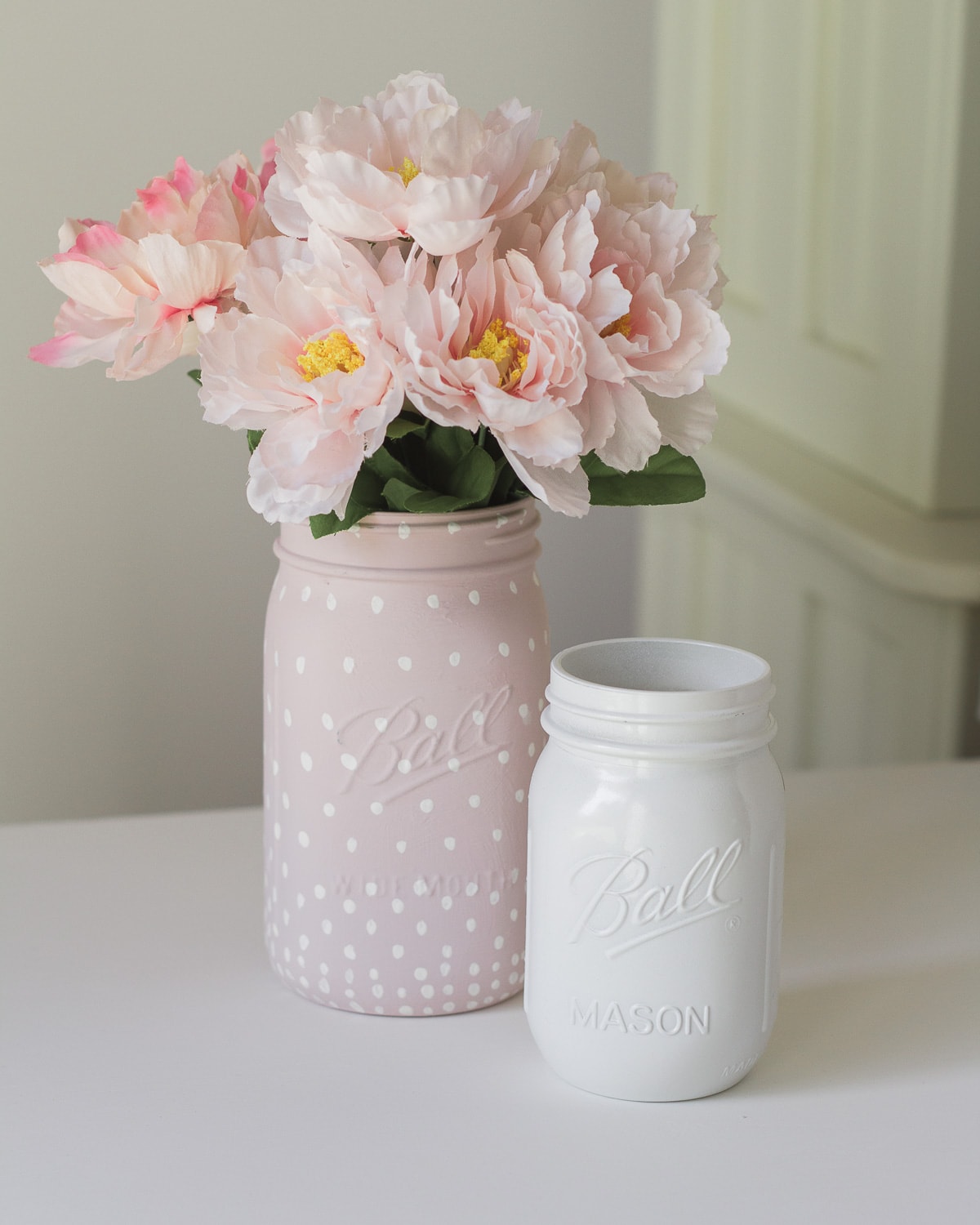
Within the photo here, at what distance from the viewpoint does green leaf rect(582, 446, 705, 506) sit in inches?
25.3

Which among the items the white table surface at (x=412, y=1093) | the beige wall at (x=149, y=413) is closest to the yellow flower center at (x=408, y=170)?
the white table surface at (x=412, y=1093)

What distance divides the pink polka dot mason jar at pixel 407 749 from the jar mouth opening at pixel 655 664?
0.04 meters

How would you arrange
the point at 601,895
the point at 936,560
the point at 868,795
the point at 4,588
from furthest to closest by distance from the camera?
1. the point at 4,588
2. the point at 936,560
3. the point at 868,795
4. the point at 601,895

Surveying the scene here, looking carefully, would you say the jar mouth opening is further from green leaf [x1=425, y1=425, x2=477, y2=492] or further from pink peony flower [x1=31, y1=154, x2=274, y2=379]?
pink peony flower [x1=31, y1=154, x2=274, y2=379]

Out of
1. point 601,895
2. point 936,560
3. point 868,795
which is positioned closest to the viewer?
point 601,895

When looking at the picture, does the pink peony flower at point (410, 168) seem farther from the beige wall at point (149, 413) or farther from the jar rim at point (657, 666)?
the beige wall at point (149, 413)

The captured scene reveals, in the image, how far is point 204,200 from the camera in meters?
0.62

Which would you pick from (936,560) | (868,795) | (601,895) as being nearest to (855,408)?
(936,560)

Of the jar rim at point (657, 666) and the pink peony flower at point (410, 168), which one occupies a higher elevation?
the pink peony flower at point (410, 168)

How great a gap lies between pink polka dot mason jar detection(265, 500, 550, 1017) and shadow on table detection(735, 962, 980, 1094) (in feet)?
0.42

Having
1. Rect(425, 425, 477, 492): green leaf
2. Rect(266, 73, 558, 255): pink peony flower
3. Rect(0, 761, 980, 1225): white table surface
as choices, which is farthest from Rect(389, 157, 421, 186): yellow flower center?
Rect(0, 761, 980, 1225): white table surface

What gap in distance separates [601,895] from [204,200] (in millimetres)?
330

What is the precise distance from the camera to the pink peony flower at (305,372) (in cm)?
55

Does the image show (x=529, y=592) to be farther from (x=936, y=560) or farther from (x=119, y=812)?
(x=119, y=812)
